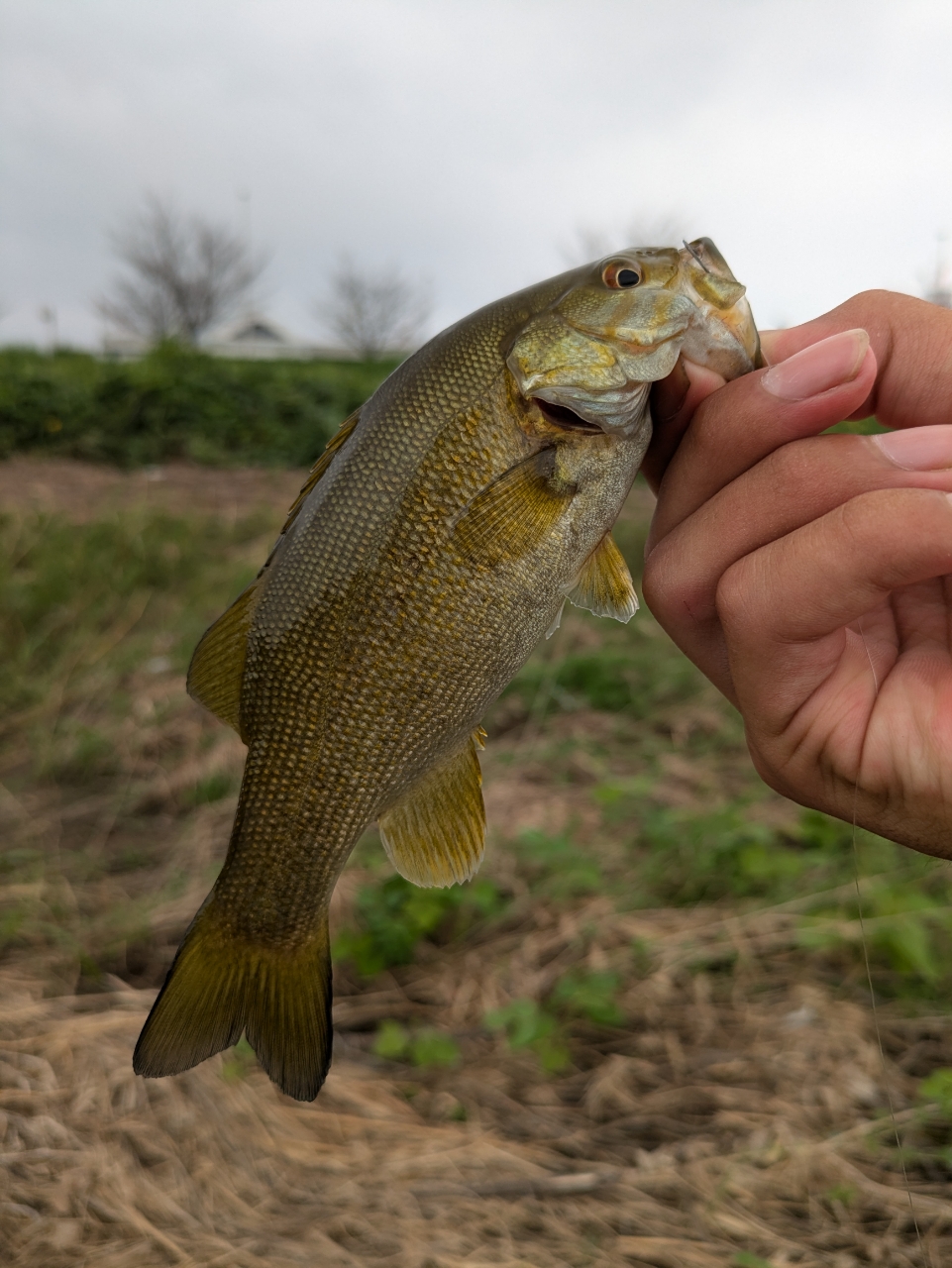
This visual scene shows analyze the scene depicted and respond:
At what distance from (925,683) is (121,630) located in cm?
573

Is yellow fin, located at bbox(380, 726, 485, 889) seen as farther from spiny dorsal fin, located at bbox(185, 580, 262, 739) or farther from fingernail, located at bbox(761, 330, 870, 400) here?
fingernail, located at bbox(761, 330, 870, 400)

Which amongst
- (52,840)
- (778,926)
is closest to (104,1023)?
(52,840)

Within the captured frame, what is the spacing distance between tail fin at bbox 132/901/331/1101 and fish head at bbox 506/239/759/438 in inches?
41.3

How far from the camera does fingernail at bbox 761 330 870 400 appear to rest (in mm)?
1474

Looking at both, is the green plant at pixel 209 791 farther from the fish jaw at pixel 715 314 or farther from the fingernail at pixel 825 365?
the fingernail at pixel 825 365

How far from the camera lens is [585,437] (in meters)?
1.59

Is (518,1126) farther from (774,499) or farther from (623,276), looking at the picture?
(623,276)

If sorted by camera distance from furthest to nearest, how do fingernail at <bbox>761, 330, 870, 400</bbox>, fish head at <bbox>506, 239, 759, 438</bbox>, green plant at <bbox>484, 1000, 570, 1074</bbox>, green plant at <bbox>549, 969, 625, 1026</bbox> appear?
green plant at <bbox>549, 969, 625, 1026</bbox> → green plant at <bbox>484, 1000, 570, 1074</bbox> → fish head at <bbox>506, 239, 759, 438</bbox> → fingernail at <bbox>761, 330, 870, 400</bbox>

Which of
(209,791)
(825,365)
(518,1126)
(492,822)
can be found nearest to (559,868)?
(492,822)

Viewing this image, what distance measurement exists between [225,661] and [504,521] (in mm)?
595

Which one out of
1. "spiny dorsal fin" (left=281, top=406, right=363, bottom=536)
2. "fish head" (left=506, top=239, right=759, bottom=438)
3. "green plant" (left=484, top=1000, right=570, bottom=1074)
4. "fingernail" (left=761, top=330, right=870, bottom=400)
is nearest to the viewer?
"fingernail" (left=761, top=330, right=870, bottom=400)

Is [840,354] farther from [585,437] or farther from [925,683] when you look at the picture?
[925,683]

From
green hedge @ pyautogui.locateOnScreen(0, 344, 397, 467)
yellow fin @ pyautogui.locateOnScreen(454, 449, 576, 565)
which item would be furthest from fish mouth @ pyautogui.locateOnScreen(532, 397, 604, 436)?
green hedge @ pyautogui.locateOnScreen(0, 344, 397, 467)

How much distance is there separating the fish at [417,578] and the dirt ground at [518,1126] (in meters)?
1.15
